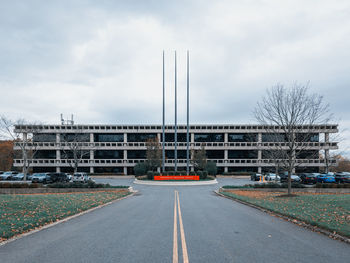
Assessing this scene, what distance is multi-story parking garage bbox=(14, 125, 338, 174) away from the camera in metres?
57.5

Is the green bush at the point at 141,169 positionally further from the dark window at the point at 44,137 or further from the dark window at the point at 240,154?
the dark window at the point at 44,137

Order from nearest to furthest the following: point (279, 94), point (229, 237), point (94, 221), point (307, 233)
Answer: point (229, 237), point (307, 233), point (94, 221), point (279, 94)

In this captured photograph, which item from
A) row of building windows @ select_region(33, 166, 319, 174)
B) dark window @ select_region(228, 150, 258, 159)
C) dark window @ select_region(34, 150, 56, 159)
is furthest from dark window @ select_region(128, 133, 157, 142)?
dark window @ select_region(228, 150, 258, 159)

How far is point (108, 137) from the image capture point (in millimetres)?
61500

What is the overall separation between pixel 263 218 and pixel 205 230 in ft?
12.5

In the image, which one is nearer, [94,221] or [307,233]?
[307,233]

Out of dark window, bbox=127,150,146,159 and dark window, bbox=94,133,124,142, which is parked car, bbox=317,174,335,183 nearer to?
dark window, bbox=127,150,146,159

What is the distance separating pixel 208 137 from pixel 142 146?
52.4ft

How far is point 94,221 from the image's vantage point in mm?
10625

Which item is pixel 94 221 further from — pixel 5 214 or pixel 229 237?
pixel 229 237

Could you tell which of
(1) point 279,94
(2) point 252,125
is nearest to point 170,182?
(1) point 279,94

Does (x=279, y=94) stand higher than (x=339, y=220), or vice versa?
(x=279, y=94)

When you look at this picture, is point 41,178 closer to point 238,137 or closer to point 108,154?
point 108,154

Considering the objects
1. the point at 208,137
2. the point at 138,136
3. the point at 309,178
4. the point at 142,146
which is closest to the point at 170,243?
the point at 309,178
